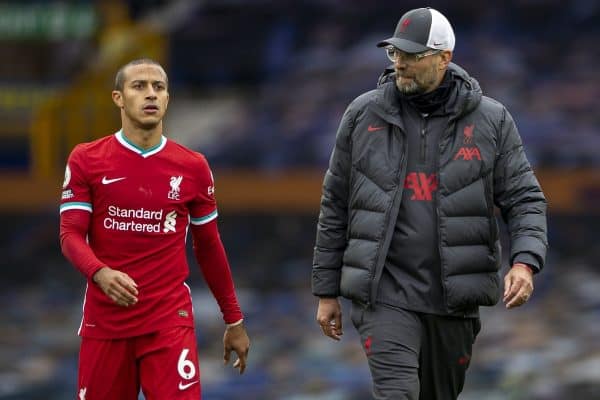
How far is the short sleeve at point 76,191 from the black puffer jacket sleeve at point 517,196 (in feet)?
5.00

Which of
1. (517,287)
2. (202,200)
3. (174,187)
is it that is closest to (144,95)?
(174,187)

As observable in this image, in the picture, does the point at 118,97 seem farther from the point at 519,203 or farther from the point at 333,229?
the point at 519,203

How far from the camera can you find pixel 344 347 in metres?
11.9

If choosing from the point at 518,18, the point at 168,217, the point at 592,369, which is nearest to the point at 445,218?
the point at 168,217

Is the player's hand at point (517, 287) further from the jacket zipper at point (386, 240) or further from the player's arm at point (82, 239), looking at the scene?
the player's arm at point (82, 239)

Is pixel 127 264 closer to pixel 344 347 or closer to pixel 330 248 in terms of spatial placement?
pixel 330 248

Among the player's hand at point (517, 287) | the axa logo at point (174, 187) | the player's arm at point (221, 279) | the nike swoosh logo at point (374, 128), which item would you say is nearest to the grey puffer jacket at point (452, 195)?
the nike swoosh logo at point (374, 128)

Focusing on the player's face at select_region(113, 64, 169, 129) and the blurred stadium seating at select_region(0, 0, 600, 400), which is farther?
the blurred stadium seating at select_region(0, 0, 600, 400)

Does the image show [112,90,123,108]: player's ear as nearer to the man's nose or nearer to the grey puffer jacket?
the man's nose

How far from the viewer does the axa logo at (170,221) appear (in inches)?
234

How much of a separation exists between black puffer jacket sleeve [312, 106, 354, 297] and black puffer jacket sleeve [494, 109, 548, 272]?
22.5 inches

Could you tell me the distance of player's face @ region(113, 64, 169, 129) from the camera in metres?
5.90

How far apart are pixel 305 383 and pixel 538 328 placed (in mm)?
1737

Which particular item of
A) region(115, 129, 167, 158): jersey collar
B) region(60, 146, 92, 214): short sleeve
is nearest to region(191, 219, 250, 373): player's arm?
region(115, 129, 167, 158): jersey collar
